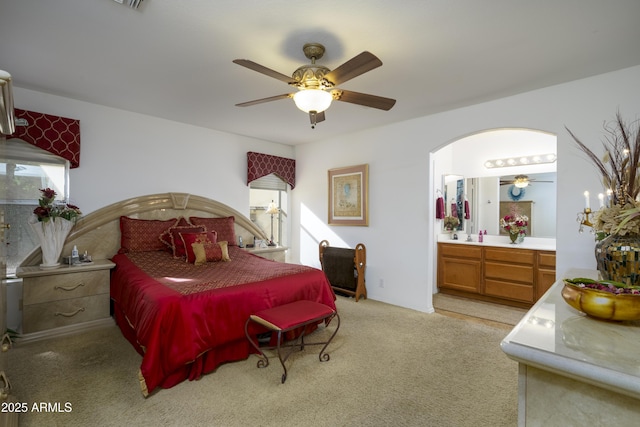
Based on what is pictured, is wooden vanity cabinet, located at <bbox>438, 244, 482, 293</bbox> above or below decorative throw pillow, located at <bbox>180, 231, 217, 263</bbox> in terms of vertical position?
below

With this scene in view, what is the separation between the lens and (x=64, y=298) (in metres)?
2.92

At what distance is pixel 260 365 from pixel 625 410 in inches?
89.0

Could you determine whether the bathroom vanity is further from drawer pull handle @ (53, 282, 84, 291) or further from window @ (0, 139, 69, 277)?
window @ (0, 139, 69, 277)

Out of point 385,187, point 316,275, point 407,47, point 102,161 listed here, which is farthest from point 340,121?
point 102,161

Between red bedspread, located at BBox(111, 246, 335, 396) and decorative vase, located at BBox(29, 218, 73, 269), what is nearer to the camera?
red bedspread, located at BBox(111, 246, 335, 396)

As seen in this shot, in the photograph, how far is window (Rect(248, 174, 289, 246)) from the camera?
5.18 meters

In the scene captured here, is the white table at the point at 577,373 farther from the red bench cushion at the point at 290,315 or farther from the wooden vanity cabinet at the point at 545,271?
the wooden vanity cabinet at the point at 545,271

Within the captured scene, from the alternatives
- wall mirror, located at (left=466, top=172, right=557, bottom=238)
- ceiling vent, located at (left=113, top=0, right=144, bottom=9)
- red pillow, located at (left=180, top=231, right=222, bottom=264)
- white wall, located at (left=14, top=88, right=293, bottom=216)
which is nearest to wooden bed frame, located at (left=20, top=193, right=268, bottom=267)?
white wall, located at (left=14, top=88, right=293, bottom=216)

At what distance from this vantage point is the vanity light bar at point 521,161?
4166mm

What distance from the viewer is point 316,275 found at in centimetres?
303

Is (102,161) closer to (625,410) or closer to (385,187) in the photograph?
(385,187)

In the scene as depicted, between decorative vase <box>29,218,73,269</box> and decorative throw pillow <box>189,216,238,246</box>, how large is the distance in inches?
54.2

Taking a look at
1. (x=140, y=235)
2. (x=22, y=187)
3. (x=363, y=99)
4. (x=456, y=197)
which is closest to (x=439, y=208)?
(x=456, y=197)

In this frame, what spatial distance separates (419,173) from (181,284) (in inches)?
120
